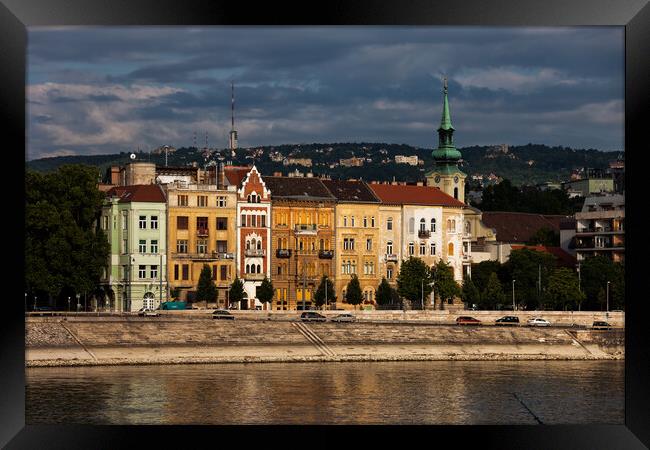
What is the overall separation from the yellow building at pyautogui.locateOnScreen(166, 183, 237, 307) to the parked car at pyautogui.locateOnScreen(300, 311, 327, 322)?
24.3 ft

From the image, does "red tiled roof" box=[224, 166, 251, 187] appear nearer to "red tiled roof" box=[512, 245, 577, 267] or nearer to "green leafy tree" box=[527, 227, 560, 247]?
"red tiled roof" box=[512, 245, 577, 267]

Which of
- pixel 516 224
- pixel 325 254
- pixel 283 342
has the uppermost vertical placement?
pixel 516 224

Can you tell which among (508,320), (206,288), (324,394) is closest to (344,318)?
(508,320)

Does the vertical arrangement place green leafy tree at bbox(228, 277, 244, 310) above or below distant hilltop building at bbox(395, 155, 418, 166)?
below

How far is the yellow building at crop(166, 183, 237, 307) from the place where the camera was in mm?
56125

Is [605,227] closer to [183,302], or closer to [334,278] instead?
[334,278]

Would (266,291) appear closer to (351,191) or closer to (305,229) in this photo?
(305,229)

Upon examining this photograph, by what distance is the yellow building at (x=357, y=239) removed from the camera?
60.9m

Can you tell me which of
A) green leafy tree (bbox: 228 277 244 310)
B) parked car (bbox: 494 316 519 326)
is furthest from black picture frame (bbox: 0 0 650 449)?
green leafy tree (bbox: 228 277 244 310)

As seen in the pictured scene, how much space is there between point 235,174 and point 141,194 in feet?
16.5

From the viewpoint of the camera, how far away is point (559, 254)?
7019cm
